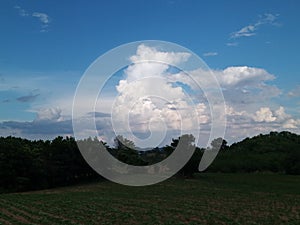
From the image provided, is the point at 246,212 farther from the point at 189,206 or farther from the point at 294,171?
the point at 294,171

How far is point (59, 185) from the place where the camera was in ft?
216

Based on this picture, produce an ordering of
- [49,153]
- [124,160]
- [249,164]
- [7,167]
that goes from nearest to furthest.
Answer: [7,167] → [49,153] → [124,160] → [249,164]

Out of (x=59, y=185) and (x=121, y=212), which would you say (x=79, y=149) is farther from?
(x=121, y=212)

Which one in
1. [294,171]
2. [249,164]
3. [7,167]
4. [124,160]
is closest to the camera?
[7,167]

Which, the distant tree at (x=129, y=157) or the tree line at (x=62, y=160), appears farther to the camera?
the distant tree at (x=129, y=157)

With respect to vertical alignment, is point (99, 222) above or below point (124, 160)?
below

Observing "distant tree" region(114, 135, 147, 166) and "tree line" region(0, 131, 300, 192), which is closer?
"tree line" region(0, 131, 300, 192)

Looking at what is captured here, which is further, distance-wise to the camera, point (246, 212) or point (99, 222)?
point (246, 212)

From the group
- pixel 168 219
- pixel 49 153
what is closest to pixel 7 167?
pixel 49 153

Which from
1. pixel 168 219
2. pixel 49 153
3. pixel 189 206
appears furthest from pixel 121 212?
pixel 49 153

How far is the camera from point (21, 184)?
197 ft

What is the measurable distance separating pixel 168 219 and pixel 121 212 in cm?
418

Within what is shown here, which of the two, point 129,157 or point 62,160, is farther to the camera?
point 129,157

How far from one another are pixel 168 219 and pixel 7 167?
135 feet
